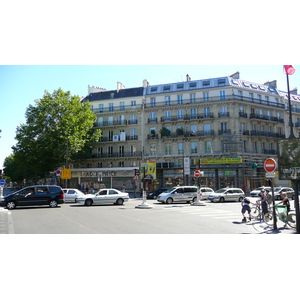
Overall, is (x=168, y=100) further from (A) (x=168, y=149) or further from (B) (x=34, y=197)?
(B) (x=34, y=197)

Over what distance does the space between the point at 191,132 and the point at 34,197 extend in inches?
836

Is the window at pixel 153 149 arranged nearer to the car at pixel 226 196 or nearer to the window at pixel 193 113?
the window at pixel 193 113

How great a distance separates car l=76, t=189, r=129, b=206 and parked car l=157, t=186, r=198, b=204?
3423 mm

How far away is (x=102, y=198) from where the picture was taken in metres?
20.5

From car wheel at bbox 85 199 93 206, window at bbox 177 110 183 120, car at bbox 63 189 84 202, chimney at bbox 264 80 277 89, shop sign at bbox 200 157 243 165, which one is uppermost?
chimney at bbox 264 80 277 89

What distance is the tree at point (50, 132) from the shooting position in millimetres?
34969

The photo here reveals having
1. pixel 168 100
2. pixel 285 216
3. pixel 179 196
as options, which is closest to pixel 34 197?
pixel 179 196

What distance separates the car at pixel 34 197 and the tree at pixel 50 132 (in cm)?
1525

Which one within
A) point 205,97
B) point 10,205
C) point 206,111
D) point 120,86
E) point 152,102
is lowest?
point 10,205

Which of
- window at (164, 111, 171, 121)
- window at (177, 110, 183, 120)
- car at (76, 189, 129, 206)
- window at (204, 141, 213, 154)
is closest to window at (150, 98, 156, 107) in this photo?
window at (164, 111, 171, 121)

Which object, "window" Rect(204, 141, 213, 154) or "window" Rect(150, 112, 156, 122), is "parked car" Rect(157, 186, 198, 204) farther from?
"window" Rect(150, 112, 156, 122)

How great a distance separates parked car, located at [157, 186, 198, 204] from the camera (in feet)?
73.7
